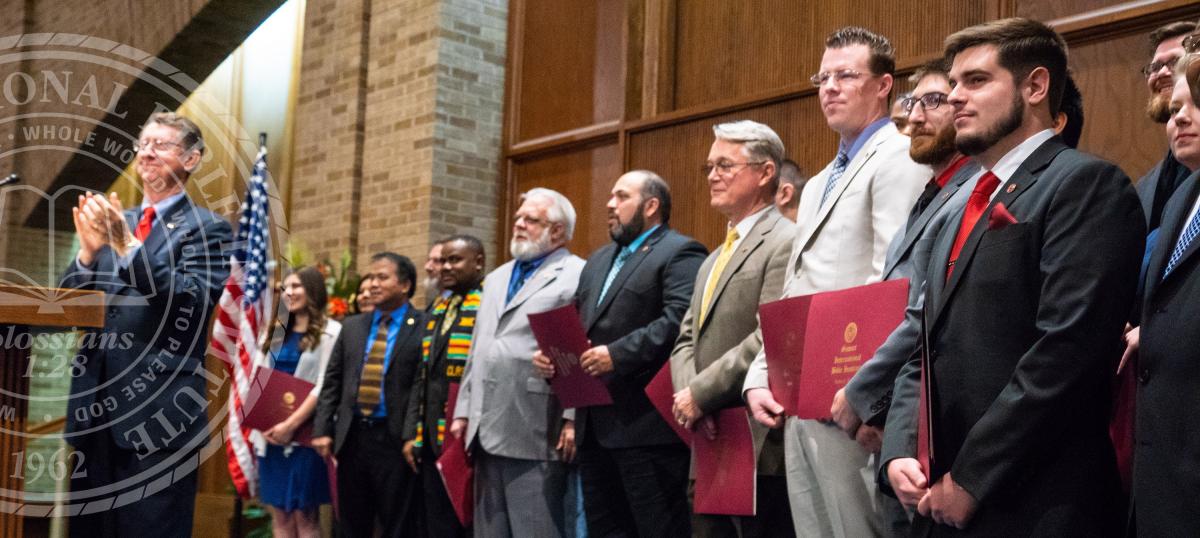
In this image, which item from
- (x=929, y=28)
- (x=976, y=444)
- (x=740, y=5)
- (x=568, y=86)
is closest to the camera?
(x=976, y=444)

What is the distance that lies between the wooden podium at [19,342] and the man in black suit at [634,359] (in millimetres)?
1748

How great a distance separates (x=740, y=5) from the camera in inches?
253

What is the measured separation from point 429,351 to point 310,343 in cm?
98

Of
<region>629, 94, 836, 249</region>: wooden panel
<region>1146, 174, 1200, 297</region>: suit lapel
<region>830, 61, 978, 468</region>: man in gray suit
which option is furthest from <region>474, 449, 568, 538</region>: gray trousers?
<region>1146, 174, 1200, 297</region>: suit lapel

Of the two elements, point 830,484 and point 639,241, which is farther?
point 639,241

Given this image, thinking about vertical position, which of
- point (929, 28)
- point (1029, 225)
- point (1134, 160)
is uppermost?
point (929, 28)

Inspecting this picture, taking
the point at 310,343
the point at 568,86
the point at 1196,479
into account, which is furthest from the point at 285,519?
the point at 1196,479

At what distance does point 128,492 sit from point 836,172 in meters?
2.25

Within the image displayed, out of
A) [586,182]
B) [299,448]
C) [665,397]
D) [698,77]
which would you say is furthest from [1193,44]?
[586,182]

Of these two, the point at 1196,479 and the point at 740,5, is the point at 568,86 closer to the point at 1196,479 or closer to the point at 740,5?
the point at 740,5

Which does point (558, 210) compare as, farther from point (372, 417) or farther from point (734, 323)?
point (734, 323)

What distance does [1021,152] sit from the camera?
2373 millimetres

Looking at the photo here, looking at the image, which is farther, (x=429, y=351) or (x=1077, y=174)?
(x=429, y=351)

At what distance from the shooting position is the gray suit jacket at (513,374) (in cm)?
475
